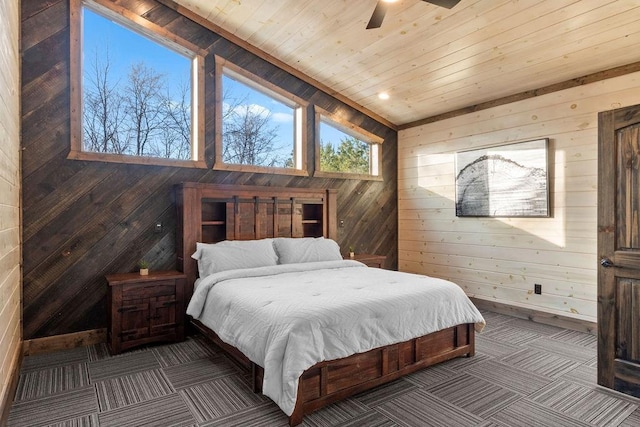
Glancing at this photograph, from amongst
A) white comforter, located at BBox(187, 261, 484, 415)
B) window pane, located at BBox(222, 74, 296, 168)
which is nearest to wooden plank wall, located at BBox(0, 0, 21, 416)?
white comforter, located at BBox(187, 261, 484, 415)

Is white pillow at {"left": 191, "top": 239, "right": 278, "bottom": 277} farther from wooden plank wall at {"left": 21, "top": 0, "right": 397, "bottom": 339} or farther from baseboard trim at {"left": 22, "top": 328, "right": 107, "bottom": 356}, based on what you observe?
baseboard trim at {"left": 22, "top": 328, "right": 107, "bottom": 356}

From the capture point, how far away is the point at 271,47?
14.4ft

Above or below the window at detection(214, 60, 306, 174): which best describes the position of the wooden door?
below

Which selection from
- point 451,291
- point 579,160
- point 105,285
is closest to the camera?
point 451,291

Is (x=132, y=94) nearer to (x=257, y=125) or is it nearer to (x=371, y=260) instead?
(x=257, y=125)

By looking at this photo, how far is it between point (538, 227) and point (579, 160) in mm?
814

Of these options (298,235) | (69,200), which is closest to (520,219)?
(298,235)

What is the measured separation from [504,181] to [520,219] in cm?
49

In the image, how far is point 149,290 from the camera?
3.47m

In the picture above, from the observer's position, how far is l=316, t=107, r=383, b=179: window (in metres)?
5.19

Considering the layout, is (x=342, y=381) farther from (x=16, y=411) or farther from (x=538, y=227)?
(x=538, y=227)

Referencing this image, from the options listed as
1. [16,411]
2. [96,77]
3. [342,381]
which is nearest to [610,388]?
[342,381]

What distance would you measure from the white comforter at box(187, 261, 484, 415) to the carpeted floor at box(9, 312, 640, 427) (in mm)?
343

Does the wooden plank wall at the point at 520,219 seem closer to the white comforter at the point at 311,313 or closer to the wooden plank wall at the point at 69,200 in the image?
the white comforter at the point at 311,313
